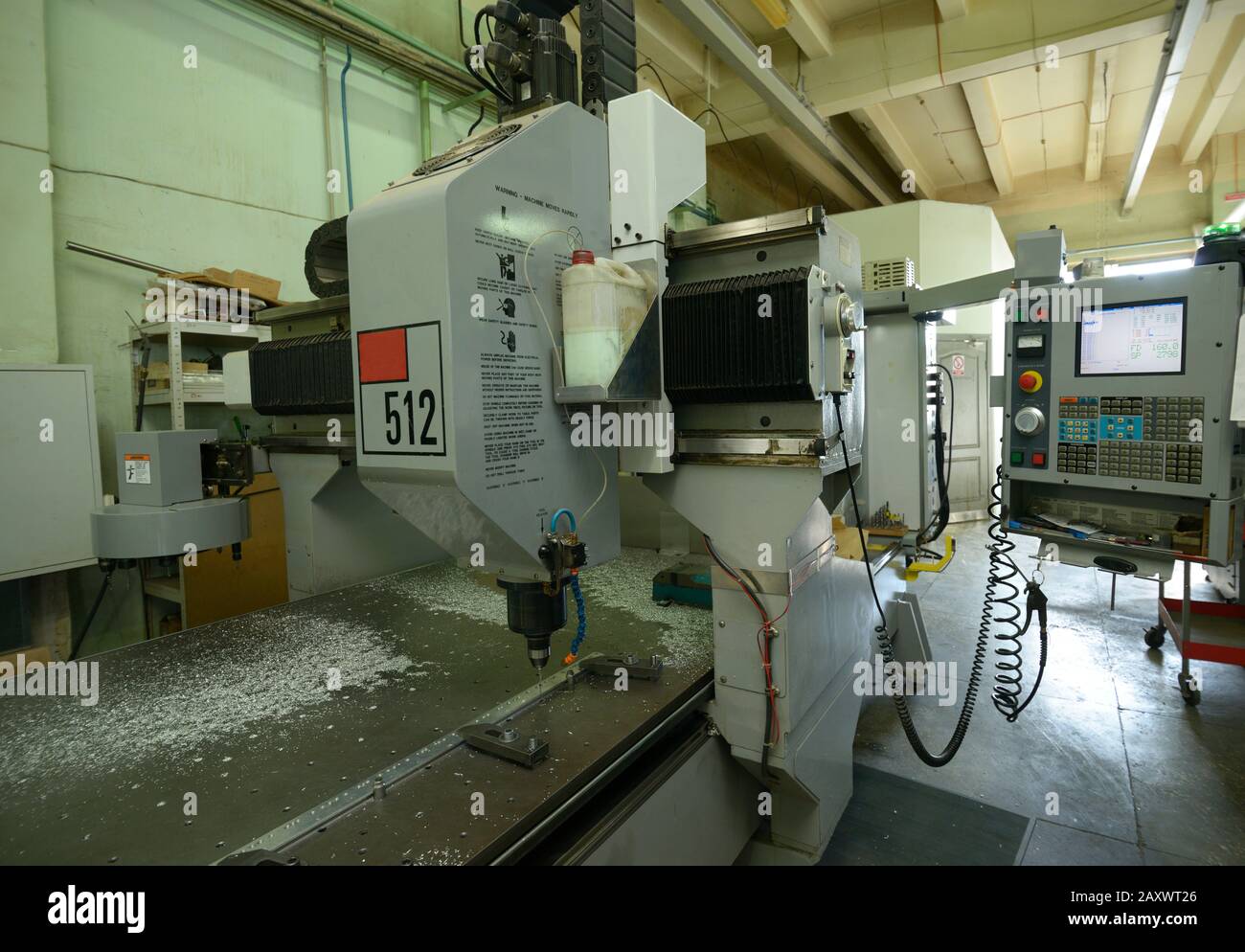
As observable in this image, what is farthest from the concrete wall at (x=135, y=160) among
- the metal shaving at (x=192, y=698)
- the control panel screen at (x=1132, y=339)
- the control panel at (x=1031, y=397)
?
the control panel screen at (x=1132, y=339)

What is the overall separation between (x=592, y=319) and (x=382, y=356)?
1.11 ft

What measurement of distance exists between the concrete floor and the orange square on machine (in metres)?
2.25

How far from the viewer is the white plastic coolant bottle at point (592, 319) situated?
3.55 feet

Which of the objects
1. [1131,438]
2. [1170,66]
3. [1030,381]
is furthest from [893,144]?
[1131,438]

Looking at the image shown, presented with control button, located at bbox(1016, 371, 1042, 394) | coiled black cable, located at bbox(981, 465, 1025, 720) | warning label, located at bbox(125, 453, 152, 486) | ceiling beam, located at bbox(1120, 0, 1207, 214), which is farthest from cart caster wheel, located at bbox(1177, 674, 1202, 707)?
warning label, located at bbox(125, 453, 152, 486)

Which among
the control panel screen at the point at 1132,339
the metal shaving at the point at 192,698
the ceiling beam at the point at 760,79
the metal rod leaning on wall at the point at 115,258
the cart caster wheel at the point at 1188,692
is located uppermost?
the ceiling beam at the point at 760,79

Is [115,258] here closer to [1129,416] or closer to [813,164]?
[1129,416]

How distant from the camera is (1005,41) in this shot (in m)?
3.68

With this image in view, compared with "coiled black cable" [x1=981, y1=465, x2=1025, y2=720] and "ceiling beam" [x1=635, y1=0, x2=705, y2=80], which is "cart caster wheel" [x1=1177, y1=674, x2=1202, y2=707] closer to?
"coiled black cable" [x1=981, y1=465, x2=1025, y2=720]

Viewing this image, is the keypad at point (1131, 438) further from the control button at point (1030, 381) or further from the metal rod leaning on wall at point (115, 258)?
the metal rod leaning on wall at point (115, 258)

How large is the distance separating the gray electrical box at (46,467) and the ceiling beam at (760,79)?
2734 millimetres

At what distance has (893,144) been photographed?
5.61 metres
